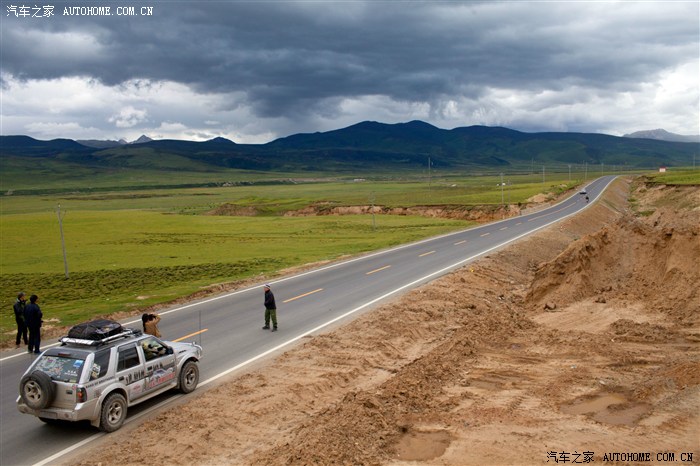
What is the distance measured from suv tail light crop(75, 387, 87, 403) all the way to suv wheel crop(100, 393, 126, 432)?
0.57 metres

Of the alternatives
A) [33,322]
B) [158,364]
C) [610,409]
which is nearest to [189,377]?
[158,364]

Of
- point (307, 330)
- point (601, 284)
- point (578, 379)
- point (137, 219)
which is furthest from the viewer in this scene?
point (137, 219)

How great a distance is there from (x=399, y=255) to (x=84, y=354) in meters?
29.8

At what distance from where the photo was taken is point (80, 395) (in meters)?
12.1

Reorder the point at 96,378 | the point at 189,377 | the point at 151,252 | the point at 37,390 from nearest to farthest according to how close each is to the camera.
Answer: the point at 37,390 → the point at 96,378 → the point at 189,377 → the point at 151,252

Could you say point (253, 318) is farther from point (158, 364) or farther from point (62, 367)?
point (62, 367)

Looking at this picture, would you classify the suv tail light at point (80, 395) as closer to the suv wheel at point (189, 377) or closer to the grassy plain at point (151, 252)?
the suv wheel at point (189, 377)

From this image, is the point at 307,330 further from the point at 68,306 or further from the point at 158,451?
the point at 68,306

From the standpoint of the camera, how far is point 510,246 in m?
41.9

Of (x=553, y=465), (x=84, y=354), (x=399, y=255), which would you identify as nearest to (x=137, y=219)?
(x=399, y=255)

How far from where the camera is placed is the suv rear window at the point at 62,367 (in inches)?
A: 484

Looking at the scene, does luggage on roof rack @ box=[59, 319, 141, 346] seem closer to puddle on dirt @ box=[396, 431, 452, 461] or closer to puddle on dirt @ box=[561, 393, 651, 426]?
puddle on dirt @ box=[396, 431, 452, 461]

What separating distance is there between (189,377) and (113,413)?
2.57 m

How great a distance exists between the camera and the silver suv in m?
12.2
